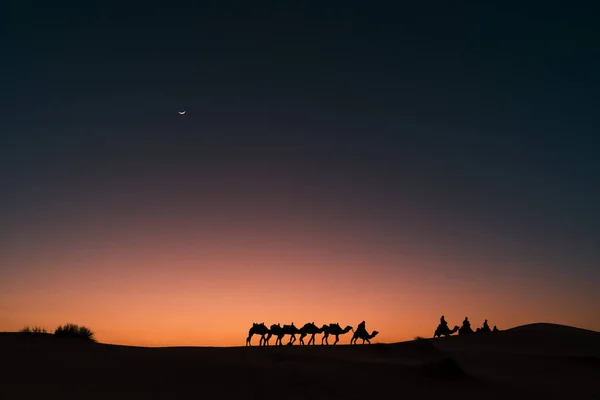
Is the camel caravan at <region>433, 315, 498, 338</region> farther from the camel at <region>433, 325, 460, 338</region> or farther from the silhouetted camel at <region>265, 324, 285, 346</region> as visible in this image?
the silhouetted camel at <region>265, 324, 285, 346</region>

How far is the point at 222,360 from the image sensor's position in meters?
18.1

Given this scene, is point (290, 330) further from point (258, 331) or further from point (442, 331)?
point (442, 331)

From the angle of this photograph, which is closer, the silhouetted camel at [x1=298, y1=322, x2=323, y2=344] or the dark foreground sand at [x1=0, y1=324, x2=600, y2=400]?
the dark foreground sand at [x1=0, y1=324, x2=600, y2=400]

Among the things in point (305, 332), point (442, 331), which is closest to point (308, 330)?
point (305, 332)

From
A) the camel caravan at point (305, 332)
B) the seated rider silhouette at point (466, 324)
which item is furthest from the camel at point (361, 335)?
the seated rider silhouette at point (466, 324)

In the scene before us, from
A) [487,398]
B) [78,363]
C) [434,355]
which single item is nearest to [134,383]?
[78,363]

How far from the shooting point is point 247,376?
16.2m

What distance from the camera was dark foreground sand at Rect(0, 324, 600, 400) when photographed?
550 inches

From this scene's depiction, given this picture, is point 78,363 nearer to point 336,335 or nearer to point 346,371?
point 346,371

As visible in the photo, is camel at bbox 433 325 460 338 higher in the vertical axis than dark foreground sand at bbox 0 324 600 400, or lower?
higher

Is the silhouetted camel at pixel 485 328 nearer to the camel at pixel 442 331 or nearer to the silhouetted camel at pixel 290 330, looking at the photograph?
the camel at pixel 442 331

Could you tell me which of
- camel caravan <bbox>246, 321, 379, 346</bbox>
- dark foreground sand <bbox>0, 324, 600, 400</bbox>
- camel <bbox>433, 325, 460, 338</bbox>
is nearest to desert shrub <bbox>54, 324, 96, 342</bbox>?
dark foreground sand <bbox>0, 324, 600, 400</bbox>

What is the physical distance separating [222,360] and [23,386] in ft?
22.5

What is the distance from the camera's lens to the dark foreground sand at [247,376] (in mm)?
13969
